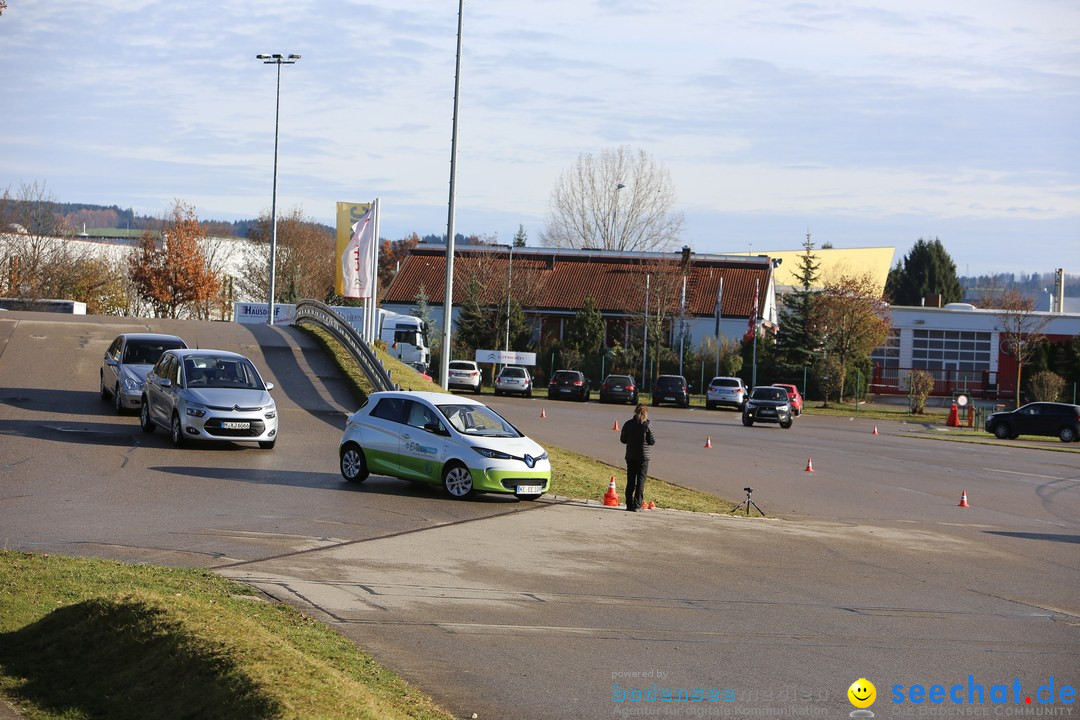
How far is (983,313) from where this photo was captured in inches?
2950

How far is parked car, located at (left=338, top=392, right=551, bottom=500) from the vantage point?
17.3 metres

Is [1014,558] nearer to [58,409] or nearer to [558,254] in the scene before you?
[58,409]

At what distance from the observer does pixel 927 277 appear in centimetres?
11400

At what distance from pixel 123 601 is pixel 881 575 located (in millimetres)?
8733

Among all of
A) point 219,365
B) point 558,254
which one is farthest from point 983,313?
point 219,365

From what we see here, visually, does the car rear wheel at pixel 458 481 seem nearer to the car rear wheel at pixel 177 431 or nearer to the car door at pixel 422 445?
the car door at pixel 422 445

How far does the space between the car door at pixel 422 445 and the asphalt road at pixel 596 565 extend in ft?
1.29

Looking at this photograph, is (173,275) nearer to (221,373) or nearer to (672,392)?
(672,392)

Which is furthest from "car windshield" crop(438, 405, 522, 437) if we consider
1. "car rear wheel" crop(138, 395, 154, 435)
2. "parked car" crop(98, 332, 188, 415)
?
"parked car" crop(98, 332, 188, 415)

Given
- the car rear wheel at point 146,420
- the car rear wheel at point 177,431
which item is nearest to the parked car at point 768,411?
the car rear wheel at point 146,420

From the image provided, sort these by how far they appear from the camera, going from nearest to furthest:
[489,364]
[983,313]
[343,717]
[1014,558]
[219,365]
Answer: [343,717]
[1014,558]
[219,365]
[489,364]
[983,313]

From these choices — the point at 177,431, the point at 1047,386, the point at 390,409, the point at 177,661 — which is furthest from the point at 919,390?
the point at 177,661

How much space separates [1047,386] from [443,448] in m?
49.7

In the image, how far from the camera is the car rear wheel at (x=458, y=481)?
56.8 ft
